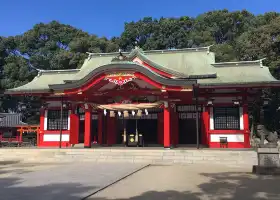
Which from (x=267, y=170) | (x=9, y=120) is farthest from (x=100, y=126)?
(x=9, y=120)

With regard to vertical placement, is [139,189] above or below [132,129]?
below

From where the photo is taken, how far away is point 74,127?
2261cm

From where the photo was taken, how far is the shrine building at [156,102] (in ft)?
60.4

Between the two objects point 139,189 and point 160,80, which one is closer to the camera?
point 139,189

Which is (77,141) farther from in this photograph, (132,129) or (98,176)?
(98,176)

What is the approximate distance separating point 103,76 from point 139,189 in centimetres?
1101

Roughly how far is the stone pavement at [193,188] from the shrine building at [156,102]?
6771 millimetres

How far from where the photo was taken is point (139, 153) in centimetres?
1694

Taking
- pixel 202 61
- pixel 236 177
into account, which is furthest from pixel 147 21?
pixel 236 177

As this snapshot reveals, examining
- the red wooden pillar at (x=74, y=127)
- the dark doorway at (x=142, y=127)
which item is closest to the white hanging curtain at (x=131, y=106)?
the dark doorway at (x=142, y=127)

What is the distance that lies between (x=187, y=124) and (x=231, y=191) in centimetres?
1327

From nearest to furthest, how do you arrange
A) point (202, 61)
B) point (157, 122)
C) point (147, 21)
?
point (157, 122), point (202, 61), point (147, 21)

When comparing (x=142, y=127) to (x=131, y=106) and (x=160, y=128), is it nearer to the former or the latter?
(x=160, y=128)

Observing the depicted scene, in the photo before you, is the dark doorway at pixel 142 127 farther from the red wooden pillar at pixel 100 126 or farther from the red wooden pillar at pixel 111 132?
the red wooden pillar at pixel 100 126
